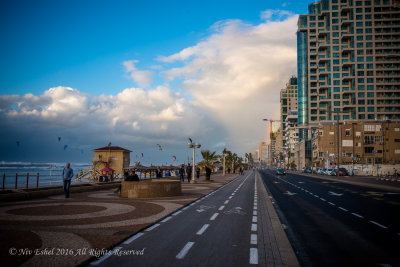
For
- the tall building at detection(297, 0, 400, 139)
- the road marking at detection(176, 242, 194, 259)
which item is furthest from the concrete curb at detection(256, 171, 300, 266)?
the tall building at detection(297, 0, 400, 139)

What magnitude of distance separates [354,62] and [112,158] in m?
95.6

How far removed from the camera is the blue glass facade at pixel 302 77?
122125 mm

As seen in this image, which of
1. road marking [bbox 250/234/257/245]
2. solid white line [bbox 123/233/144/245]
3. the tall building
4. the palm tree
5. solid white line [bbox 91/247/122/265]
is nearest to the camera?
solid white line [bbox 91/247/122/265]

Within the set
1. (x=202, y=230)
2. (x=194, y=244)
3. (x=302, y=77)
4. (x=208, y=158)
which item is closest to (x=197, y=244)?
(x=194, y=244)

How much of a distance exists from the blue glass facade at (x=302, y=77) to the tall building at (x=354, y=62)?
1.90 feet

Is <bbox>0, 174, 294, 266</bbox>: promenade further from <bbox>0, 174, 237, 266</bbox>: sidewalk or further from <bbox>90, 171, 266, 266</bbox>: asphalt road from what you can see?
<bbox>90, 171, 266, 266</bbox>: asphalt road

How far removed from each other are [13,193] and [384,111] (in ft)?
384

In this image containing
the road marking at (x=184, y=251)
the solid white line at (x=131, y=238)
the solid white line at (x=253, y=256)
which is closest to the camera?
the solid white line at (x=253, y=256)

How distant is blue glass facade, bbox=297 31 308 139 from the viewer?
122 m

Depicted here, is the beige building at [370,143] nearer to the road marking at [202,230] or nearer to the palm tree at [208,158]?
the palm tree at [208,158]

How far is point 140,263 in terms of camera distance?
5.53 meters

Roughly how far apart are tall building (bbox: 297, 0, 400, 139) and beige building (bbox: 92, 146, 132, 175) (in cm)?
7818

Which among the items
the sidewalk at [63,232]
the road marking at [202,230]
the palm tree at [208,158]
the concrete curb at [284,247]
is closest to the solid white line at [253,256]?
the concrete curb at [284,247]

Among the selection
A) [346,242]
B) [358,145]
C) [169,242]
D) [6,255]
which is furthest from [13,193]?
[358,145]
